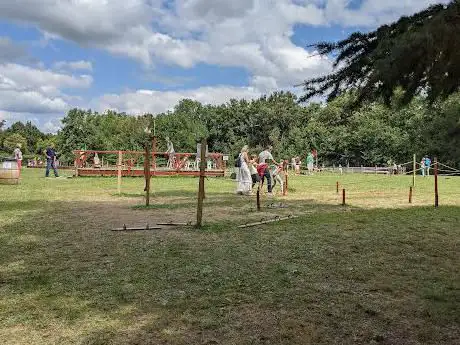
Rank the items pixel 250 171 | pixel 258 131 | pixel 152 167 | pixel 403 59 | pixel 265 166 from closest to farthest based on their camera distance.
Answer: pixel 403 59 < pixel 265 166 < pixel 250 171 < pixel 152 167 < pixel 258 131

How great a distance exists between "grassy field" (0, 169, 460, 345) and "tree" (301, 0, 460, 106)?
213 centimetres

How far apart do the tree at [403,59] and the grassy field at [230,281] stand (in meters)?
2.13

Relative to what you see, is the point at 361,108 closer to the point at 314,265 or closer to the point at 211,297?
the point at 314,265

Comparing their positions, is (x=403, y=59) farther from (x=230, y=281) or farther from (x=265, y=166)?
(x=265, y=166)

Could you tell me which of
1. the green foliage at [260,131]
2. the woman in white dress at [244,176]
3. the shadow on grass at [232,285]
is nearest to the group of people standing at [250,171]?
the woman in white dress at [244,176]

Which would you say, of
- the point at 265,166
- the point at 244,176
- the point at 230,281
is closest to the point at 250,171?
the point at 244,176

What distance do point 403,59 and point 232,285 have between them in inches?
121

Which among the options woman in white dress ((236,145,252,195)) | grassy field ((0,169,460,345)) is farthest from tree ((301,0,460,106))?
woman in white dress ((236,145,252,195))

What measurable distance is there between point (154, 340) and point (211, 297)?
1.23m

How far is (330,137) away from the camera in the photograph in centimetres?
6400

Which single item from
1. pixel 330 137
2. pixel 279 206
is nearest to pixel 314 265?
pixel 279 206

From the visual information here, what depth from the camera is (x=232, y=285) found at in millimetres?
5781

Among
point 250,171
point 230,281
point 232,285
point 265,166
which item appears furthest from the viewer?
point 250,171

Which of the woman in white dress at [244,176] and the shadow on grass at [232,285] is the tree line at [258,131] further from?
the shadow on grass at [232,285]
